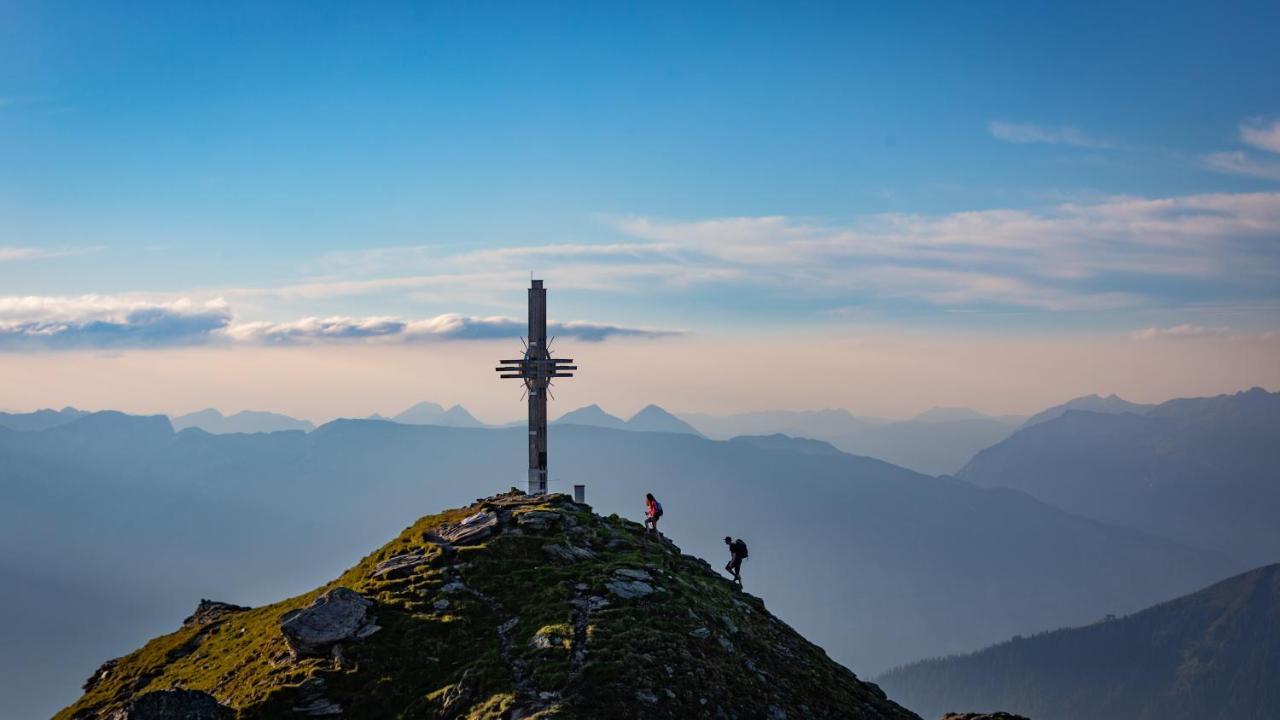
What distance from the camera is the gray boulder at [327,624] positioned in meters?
34.8

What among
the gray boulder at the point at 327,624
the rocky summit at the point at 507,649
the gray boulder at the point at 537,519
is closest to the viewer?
the rocky summit at the point at 507,649

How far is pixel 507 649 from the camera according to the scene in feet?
111

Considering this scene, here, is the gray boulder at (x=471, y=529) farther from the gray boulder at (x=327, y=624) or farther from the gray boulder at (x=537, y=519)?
the gray boulder at (x=327, y=624)

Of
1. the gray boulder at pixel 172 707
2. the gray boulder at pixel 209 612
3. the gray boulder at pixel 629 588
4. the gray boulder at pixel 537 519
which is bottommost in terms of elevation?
the gray boulder at pixel 209 612

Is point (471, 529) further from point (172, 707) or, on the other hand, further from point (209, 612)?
point (209, 612)

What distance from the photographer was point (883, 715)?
123 ft

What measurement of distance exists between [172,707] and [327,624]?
6.13 meters

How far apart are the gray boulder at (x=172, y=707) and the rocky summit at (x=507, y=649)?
0.15 feet

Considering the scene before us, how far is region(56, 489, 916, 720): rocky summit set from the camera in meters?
31.3

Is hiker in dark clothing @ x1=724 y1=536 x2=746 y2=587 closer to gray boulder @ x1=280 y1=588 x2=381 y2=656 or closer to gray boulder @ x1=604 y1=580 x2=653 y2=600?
gray boulder @ x1=604 y1=580 x2=653 y2=600

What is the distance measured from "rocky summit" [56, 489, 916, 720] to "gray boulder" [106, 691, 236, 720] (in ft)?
0.15

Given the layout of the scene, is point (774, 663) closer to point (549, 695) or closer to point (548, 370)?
point (549, 695)

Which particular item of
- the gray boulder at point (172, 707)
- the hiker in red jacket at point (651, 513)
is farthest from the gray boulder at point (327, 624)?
the hiker in red jacket at point (651, 513)

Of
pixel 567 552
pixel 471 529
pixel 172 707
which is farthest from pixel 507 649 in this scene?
pixel 172 707
